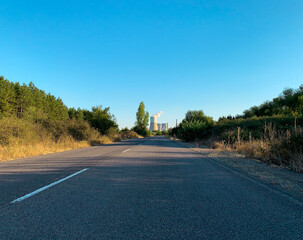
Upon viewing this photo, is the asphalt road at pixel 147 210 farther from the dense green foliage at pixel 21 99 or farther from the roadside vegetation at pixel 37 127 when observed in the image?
the dense green foliage at pixel 21 99

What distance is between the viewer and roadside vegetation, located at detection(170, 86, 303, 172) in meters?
8.57

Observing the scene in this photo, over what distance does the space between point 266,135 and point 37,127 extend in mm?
19469

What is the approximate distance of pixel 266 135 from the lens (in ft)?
53.2

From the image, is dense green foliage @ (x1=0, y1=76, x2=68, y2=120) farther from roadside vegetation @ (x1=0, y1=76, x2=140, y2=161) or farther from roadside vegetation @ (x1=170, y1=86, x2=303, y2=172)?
roadside vegetation @ (x1=170, y1=86, x2=303, y2=172)

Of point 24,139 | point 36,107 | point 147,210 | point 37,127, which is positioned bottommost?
point 147,210

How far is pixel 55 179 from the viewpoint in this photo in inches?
215

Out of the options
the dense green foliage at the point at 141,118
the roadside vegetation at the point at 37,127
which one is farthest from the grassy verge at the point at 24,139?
the dense green foliage at the point at 141,118

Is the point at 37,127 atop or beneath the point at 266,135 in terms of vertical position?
atop

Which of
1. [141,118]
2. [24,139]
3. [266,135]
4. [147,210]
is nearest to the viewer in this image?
[147,210]

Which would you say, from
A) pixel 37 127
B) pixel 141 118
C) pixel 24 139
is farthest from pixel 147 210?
pixel 141 118

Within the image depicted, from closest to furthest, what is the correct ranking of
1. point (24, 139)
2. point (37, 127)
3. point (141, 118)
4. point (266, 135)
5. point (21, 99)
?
point (24, 139) < point (266, 135) < point (37, 127) < point (21, 99) < point (141, 118)

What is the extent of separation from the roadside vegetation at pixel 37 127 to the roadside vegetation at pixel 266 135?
1338cm

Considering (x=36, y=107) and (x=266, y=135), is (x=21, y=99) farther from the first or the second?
(x=266, y=135)

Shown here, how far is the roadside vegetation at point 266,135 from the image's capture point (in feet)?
28.1
